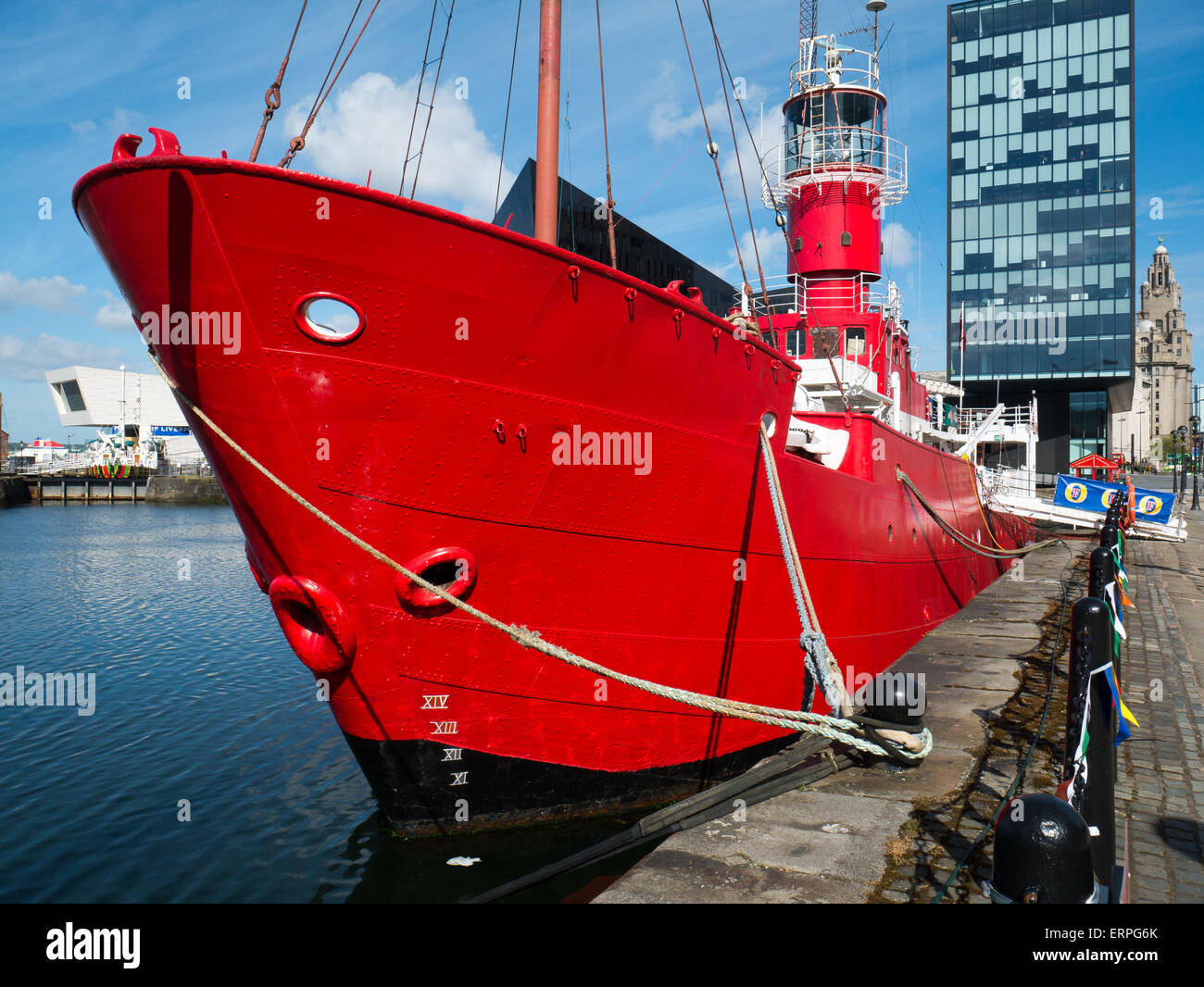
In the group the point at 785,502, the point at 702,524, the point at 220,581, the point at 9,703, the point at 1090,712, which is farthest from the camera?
the point at 220,581

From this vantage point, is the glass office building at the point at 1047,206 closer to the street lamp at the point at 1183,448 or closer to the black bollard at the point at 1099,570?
the street lamp at the point at 1183,448

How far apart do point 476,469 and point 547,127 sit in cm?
281

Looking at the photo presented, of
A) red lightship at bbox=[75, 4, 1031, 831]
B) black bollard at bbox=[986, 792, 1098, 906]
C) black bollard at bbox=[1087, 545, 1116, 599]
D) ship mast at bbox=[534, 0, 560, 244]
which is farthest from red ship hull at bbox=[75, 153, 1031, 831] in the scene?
black bollard at bbox=[986, 792, 1098, 906]

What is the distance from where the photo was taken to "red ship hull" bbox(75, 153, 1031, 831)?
14.9ft

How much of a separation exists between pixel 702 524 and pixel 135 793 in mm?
6244

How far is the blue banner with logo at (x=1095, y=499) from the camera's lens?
20.0 m

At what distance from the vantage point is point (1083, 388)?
51.5 m

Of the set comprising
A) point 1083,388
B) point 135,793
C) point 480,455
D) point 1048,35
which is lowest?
point 135,793

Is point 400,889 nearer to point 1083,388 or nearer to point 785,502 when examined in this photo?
point 785,502

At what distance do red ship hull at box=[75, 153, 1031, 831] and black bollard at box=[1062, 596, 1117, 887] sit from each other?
306 centimetres

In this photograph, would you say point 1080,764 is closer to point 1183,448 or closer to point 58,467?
point 1183,448

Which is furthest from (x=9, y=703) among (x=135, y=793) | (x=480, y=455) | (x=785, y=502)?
(x=785, y=502)

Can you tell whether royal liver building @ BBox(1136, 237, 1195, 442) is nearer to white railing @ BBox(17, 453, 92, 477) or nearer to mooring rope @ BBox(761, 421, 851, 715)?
white railing @ BBox(17, 453, 92, 477)
